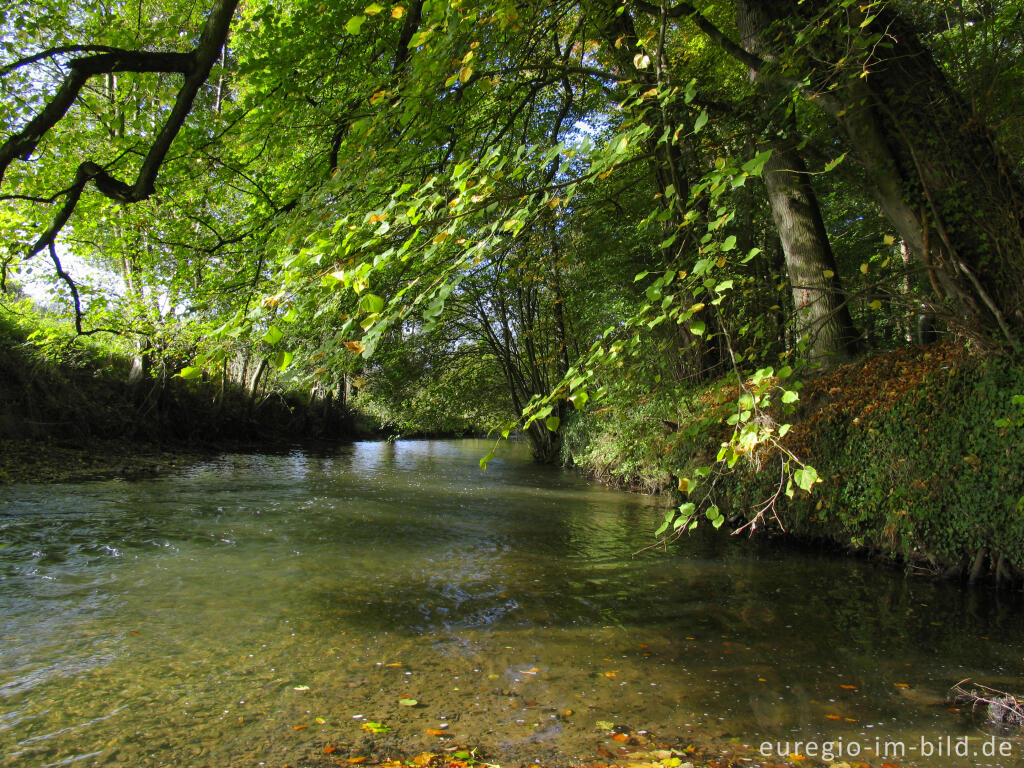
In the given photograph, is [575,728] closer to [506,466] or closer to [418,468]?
[418,468]

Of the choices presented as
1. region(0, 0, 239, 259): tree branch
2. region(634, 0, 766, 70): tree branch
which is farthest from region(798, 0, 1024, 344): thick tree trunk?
region(0, 0, 239, 259): tree branch

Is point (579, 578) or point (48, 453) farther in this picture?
point (48, 453)

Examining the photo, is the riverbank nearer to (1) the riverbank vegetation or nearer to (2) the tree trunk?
(1) the riverbank vegetation

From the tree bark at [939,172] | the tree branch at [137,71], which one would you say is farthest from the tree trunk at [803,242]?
the tree branch at [137,71]

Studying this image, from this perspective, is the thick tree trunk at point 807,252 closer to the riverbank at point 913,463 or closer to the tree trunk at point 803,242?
the tree trunk at point 803,242

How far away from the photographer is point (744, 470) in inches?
315

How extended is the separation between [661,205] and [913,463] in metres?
3.82

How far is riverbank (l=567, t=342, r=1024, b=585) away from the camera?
17.6 ft

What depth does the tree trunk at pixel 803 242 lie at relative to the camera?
22.6ft

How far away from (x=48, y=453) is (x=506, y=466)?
Answer: 12038 millimetres

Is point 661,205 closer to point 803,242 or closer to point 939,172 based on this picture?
point 939,172

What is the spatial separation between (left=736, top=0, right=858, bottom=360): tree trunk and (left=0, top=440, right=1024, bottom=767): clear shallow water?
2721 mm

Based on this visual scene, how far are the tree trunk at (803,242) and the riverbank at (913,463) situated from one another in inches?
17.8

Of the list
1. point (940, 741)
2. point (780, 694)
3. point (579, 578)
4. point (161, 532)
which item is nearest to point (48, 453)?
point (161, 532)
